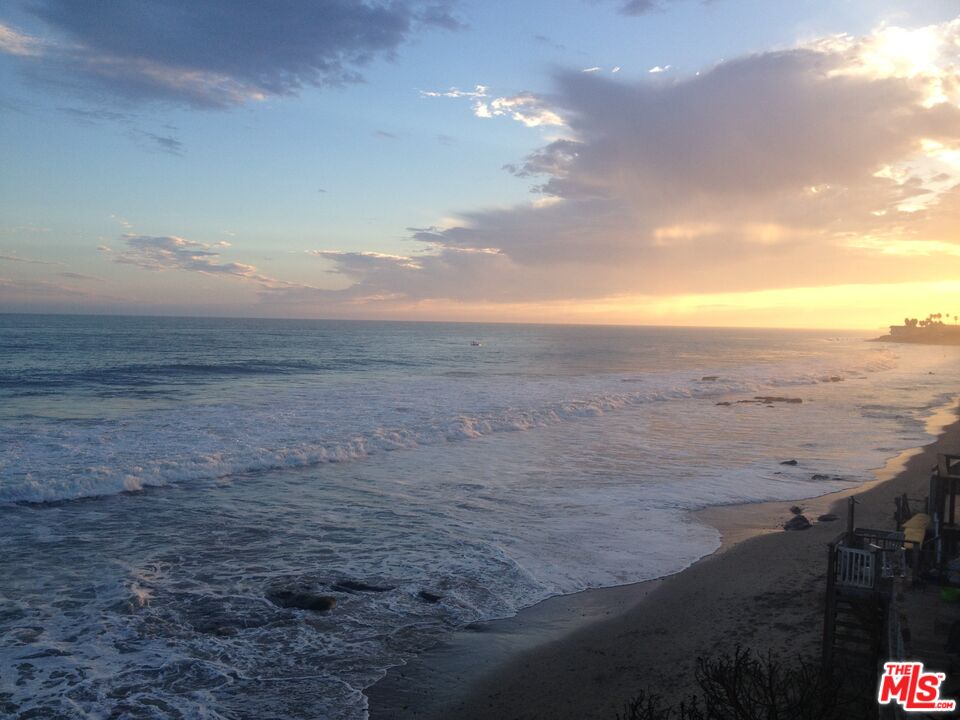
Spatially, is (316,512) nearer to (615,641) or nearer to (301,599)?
(301,599)

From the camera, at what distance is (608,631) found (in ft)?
37.6

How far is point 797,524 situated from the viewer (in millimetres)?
17734

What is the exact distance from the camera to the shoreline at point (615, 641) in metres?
9.23

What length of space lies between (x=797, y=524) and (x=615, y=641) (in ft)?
30.8

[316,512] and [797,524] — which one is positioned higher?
[797,524]

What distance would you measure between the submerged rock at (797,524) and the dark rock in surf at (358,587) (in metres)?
11.4

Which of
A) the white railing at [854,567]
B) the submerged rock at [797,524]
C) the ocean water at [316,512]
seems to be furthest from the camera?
the submerged rock at [797,524]

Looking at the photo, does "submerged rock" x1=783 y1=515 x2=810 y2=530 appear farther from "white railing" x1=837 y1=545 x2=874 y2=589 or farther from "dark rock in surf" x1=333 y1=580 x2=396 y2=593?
"dark rock in surf" x1=333 y1=580 x2=396 y2=593

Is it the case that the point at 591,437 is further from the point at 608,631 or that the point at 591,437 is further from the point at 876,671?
the point at 876,671

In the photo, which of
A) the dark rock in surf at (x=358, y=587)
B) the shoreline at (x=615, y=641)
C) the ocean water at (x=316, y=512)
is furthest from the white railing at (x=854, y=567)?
the dark rock in surf at (x=358, y=587)

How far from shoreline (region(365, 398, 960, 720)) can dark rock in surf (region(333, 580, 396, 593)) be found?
2286 mm

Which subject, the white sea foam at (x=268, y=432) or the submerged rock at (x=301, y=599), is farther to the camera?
the white sea foam at (x=268, y=432)

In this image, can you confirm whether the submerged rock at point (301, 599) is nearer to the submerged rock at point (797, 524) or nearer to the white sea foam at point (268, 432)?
the white sea foam at point (268, 432)

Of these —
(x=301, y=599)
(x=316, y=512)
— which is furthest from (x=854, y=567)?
(x=316, y=512)
